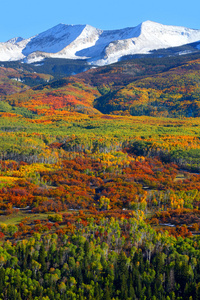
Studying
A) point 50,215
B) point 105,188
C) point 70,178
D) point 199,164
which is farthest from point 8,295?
point 199,164

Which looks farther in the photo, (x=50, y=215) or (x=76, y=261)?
(x=50, y=215)

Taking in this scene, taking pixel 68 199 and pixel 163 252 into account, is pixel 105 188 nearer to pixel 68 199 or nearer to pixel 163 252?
pixel 68 199

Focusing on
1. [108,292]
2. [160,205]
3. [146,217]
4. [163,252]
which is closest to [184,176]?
[160,205]

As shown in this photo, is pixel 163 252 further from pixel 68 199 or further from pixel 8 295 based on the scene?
pixel 68 199

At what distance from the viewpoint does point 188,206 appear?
133625 mm

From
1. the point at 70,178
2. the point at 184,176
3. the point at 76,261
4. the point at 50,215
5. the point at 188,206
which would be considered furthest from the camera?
the point at 184,176

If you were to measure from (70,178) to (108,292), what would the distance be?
304 feet

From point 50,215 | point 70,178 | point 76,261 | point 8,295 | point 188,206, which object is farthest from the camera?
point 70,178

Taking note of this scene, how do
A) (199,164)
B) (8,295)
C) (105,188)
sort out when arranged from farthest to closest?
(199,164) → (105,188) → (8,295)

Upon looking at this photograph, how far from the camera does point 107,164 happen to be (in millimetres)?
196625

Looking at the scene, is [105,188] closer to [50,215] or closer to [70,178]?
[70,178]

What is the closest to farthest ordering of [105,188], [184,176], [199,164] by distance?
[105,188], [184,176], [199,164]

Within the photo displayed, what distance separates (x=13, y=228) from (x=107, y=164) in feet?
306

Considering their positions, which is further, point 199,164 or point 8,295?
point 199,164
